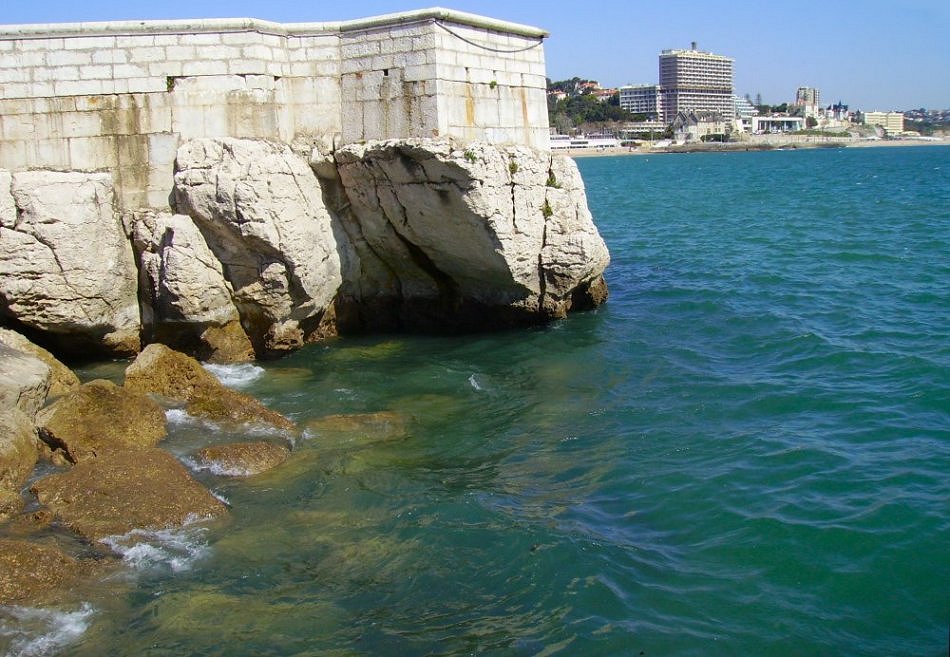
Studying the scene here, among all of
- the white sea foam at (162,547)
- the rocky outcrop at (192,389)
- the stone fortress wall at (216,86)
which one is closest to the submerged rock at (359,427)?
the rocky outcrop at (192,389)

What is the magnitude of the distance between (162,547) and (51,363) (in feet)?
17.1

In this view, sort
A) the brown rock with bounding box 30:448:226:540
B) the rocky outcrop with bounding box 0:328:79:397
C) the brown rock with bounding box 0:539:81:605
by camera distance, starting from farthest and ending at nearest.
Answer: the rocky outcrop with bounding box 0:328:79:397, the brown rock with bounding box 30:448:226:540, the brown rock with bounding box 0:539:81:605

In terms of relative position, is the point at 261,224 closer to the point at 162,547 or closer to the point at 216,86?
the point at 216,86

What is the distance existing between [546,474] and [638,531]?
162cm

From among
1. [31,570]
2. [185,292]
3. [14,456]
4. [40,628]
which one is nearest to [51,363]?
[185,292]

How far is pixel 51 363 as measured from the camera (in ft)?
38.8

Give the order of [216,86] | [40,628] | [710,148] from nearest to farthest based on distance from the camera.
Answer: [40,628], [216,86], [710,148]

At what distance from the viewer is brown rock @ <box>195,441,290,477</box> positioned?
9.47 m

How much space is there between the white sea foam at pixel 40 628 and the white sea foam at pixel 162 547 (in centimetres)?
76

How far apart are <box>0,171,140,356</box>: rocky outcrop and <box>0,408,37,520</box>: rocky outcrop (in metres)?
3.77

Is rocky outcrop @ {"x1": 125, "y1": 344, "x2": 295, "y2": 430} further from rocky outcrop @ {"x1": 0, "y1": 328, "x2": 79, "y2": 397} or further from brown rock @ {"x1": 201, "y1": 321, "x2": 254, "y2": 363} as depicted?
brown rock @ {"x1": 201, "y1": 321, "x2": 254, "y2": 363}

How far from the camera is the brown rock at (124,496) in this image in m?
8.05

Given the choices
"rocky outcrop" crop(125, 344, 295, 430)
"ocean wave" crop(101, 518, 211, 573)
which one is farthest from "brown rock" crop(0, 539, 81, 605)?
"rocky outcrop" crop(125, 344, 295, 430)

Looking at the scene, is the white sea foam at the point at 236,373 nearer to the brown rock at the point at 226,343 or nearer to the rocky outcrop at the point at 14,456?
the brown rock at the point at 226,343
